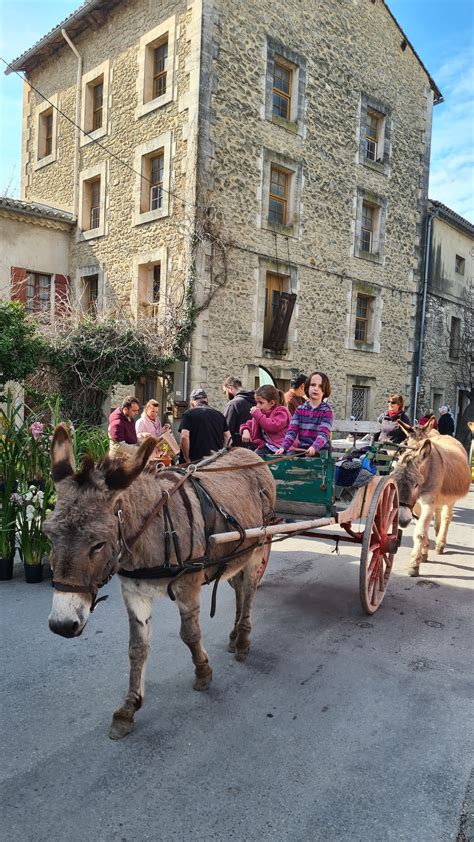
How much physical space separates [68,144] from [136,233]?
16.6ft

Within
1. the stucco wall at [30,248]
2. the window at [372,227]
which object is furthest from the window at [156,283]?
the window at [372,227]

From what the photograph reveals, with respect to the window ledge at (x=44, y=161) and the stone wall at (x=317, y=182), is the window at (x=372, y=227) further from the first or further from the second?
the window ledge at (x=44, y=161)

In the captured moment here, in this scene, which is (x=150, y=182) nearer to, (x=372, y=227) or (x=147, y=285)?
(x=147, y=285)

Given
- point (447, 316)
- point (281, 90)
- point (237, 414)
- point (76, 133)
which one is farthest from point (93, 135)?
point (447, 316)

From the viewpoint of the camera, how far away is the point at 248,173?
14117 mm

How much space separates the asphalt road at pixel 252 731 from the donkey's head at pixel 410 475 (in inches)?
40.9

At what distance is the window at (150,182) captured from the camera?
14008 mm

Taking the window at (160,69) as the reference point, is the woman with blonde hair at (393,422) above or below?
below

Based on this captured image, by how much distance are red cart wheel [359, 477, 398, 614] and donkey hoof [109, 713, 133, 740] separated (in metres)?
2.12

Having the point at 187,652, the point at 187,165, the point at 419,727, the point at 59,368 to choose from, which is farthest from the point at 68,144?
the point at 419,727

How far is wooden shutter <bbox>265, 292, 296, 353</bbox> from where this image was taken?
14.9 m

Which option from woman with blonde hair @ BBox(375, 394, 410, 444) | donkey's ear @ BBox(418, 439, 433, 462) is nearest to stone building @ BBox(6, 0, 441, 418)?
woman with blonde hair @ BBox(375, 394, 410, 444)

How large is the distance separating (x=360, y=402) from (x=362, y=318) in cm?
280

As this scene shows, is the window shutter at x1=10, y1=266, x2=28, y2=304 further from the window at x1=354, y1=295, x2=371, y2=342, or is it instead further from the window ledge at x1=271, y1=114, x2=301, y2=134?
the window at x1=354, y1=295, x2=371, y2=342
